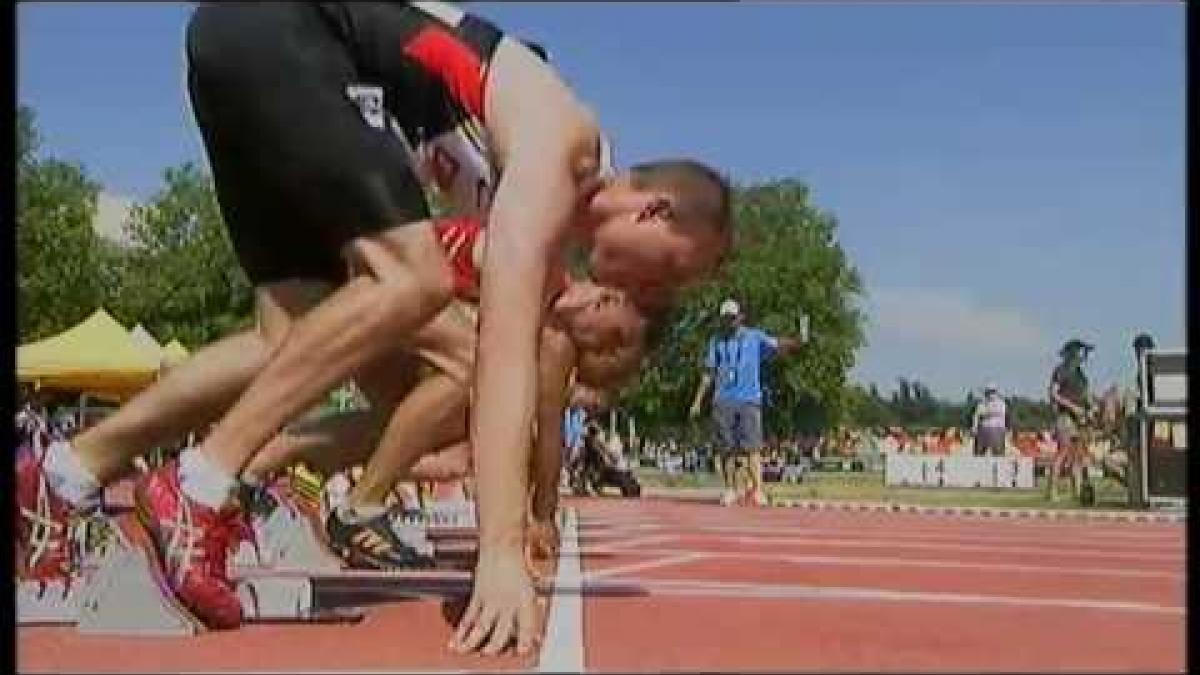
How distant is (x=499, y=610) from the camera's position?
1650 mm

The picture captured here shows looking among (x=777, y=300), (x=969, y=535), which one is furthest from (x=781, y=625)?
(x=969, y=535)

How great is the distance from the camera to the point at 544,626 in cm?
178

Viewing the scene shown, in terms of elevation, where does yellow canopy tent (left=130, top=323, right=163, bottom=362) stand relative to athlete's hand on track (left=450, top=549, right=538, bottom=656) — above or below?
above

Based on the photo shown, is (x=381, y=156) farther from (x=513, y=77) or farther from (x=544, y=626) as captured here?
(x=544, y=626)

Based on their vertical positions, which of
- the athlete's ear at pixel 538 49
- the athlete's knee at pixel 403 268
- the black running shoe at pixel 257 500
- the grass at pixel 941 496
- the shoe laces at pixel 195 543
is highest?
the athlete's ear at pixel 538 49

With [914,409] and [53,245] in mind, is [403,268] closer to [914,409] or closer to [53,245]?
[53,245]

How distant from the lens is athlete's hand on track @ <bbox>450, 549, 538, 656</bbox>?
1.63 meters

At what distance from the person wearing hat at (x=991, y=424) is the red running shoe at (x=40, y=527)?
451 cm

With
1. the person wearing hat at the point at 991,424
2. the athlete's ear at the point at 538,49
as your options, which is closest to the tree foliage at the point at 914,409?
the person wearing hat at the point at 991,424

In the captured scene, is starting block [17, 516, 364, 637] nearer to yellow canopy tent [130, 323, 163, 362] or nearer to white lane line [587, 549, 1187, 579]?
yellow canopy tent [130, 323, 163, 362]

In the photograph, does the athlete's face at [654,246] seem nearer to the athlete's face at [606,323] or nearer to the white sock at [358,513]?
the athlete's face at [606,323]

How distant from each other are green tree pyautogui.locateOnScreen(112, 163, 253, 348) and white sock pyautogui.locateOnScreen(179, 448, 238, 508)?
1.28 feet

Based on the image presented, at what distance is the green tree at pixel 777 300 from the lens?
2.15 metres

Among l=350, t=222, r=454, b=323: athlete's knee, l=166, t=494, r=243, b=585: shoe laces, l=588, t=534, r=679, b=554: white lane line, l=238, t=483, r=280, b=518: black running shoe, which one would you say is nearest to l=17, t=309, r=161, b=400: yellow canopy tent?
l=238, t=483, r=280, b=518: black running shoe
